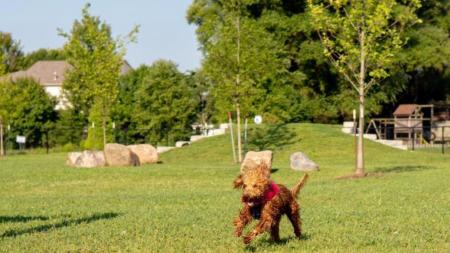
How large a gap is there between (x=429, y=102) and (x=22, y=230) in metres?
60.2

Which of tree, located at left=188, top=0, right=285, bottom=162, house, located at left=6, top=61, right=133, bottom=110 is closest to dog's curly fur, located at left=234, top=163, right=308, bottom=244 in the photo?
tree, located at left=188, top=0, right=285, bottom=162

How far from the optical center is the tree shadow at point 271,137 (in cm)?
4234

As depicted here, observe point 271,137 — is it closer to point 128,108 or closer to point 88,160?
point 88,160

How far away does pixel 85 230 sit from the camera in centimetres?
1156

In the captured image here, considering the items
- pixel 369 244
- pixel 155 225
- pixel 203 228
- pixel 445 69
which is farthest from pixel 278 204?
pixel 445 69

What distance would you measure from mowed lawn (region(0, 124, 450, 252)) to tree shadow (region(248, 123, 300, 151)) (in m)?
12.2

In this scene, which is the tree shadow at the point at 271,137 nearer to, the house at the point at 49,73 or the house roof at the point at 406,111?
the house roof at the point at 406,111

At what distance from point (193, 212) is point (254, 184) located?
6.35 metres

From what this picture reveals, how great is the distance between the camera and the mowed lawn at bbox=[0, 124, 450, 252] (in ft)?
32.7

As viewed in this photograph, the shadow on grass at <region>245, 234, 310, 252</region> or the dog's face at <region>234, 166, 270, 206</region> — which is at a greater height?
the dog's face at <region>234, 166, 270, 206</region>

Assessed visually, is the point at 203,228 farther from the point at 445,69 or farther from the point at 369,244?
the point at 445,69

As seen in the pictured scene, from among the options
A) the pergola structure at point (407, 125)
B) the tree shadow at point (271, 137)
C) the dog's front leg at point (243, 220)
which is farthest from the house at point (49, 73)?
the dog's front leg at point (243, 220)

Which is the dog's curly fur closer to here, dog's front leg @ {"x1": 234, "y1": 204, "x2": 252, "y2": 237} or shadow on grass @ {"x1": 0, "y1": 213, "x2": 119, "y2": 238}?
dog's front leg @ {"x1": 234, "y1": 204, "x2": 252, "y2": 237}

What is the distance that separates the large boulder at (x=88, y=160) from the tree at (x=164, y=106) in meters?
23.8
